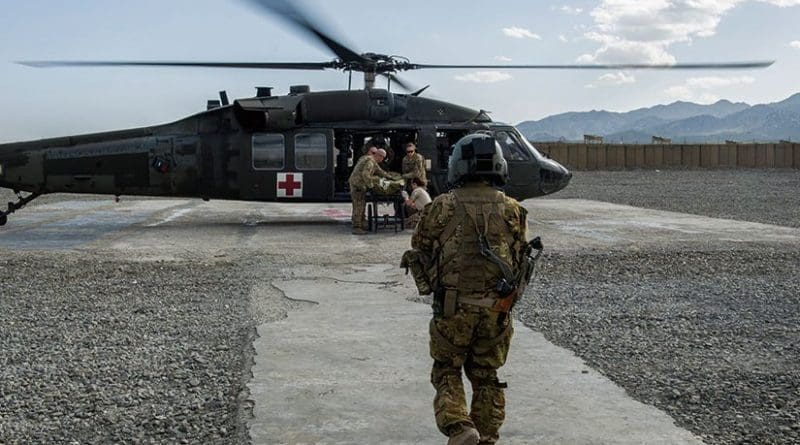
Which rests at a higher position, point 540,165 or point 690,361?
point 540,165

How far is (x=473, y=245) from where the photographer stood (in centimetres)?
379

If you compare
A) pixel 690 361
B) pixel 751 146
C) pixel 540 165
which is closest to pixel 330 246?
pixel 540 165

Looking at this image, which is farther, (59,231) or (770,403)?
(59,231)

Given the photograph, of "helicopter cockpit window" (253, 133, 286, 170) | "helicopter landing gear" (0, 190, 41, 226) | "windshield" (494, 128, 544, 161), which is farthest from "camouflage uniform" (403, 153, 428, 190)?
"helicopter landing gear" (0, 190, 41, 226)

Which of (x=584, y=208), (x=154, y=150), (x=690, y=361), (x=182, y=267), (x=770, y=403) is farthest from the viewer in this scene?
(x=584, y=208)

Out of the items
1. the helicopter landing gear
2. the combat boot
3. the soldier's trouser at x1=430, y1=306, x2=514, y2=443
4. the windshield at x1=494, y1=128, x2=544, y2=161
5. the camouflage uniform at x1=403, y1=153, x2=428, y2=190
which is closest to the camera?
the combat boot

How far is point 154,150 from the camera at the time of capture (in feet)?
46.1

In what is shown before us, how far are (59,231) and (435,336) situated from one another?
38.9 feet

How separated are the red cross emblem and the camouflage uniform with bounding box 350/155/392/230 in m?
1.19

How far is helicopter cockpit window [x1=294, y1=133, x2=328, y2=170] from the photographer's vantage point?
14281mm

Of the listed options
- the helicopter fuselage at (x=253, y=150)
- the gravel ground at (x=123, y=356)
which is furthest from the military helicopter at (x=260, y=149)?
the gravel ground at (x=123, y=356)

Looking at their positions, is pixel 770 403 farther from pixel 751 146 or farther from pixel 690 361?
pixel 751 146

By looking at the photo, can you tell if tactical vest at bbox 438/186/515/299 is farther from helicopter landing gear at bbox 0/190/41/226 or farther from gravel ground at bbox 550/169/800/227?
gravel ground at bbox 550/169/800/227

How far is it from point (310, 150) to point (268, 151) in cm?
69
